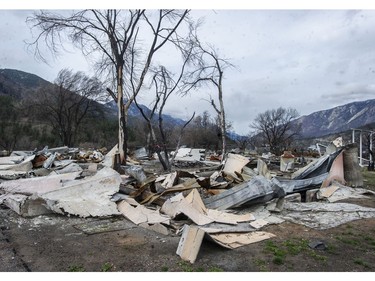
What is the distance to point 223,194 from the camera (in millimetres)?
6199

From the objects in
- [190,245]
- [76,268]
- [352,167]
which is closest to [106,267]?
[76,268]

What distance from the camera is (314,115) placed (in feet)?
529

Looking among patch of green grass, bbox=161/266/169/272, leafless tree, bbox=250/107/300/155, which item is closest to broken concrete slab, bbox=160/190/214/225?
patch of green grass, bbox=161/266/169/272

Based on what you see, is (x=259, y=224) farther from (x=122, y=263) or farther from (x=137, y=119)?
(x=137, y=119)

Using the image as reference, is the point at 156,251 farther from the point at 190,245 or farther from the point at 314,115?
the point at 314,115

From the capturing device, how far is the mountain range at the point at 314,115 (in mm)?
38875

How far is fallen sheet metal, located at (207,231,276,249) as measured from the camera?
407 centimetres

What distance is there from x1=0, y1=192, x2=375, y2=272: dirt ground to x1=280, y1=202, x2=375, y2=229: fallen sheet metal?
307 millimetres

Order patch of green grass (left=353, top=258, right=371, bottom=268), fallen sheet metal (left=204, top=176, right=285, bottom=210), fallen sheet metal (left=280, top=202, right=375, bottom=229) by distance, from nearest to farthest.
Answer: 1. patch of green grass (left=353, top=258, right=371, bottom=268)
2. fallen sheet metal (left=280, top=202, right=375, bottom=229)
3. fallen sheet metal (left=204, top=176, right=285, bottom=210)

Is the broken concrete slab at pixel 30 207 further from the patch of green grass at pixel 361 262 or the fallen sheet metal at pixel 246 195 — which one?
the patch of green grass at pixel 361 262

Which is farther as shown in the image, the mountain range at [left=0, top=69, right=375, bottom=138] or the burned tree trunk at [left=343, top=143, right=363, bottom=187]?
the mountain range at [left=0, top=69, right=375, bottom=138]

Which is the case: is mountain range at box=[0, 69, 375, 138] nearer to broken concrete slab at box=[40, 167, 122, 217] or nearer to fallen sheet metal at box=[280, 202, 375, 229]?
broken concrete slab at box=[40, 167, 122, 217]

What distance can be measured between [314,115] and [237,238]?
6607 inches

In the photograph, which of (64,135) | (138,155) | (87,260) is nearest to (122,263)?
(87,260)
